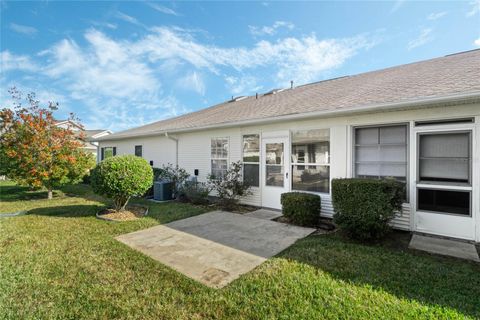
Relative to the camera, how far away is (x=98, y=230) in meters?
5.02

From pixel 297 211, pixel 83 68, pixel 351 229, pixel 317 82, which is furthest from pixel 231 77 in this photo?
pixel 351 229

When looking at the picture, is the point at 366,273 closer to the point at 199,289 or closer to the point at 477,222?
the point at 199,289

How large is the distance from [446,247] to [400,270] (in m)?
1.63

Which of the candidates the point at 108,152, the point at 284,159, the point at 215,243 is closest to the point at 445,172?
the point at 284,159

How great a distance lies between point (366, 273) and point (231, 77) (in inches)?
505

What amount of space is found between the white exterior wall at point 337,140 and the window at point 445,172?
0.17 meters

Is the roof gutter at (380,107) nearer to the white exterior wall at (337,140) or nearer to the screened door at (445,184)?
the white exterior wall at (337,140)

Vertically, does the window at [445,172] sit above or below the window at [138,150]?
below

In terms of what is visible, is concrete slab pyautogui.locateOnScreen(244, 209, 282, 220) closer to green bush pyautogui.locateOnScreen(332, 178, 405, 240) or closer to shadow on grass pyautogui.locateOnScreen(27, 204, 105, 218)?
green bush pyautogui.locateOnScreen(332, 178, 405, 240)

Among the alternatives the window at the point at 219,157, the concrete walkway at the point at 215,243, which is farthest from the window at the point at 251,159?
the concrete walkway at the point at 215,243

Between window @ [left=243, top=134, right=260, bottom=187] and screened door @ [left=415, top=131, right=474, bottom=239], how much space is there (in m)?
4.16

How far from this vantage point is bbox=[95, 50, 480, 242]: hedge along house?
4.27 meters

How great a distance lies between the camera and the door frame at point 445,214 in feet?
13.6

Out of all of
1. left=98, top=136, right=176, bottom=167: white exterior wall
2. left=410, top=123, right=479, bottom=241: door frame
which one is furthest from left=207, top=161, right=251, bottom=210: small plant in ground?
left=410, top=123, right=479, bottom=241: door frame
